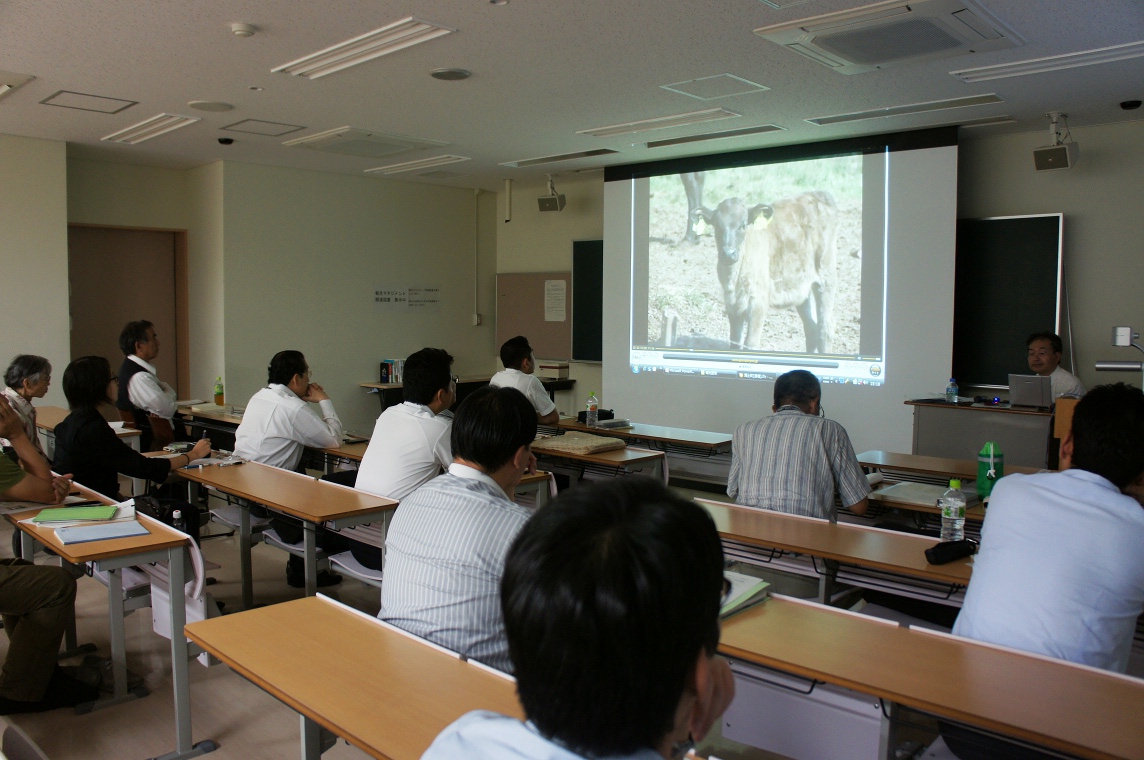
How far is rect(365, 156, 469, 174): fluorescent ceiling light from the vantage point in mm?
7828

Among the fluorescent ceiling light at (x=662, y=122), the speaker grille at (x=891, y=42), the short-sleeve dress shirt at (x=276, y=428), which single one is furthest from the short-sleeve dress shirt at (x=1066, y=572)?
the fluorescent ceiling light at (x=662, y=122)

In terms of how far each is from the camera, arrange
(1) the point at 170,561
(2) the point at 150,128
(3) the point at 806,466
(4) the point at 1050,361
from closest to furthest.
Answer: (1) the point at 170,561 < (3) the point at 806,466 < (4) the point at 1050,361 < (2) the point at 150,128

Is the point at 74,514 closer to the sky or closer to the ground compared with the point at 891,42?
closer to the ground

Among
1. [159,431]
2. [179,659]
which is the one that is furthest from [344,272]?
[179,659]

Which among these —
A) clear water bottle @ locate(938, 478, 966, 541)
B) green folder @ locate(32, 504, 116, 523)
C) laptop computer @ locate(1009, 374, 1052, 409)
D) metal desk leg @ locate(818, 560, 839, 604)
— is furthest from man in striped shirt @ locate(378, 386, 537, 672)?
laptop computer @ locate(1009, 374, 1052, 409)

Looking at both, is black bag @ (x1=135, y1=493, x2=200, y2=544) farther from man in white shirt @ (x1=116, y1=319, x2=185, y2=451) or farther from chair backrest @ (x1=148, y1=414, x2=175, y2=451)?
man in white shirt @ (x1=116, y1=319, x2=185, y2=451)

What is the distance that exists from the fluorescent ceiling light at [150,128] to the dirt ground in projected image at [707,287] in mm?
A: 4094

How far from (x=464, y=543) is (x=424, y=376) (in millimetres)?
1998

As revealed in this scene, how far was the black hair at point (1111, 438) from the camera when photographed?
2029 millimetres

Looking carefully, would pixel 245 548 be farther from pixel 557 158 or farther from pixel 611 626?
pixel 557 158

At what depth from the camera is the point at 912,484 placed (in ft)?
13.0

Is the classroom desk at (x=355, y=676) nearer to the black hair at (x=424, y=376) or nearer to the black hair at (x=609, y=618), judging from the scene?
the black hair at (x=609, y=618)

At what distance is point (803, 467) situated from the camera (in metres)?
3.45

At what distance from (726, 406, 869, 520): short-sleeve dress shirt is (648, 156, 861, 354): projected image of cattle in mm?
3738
